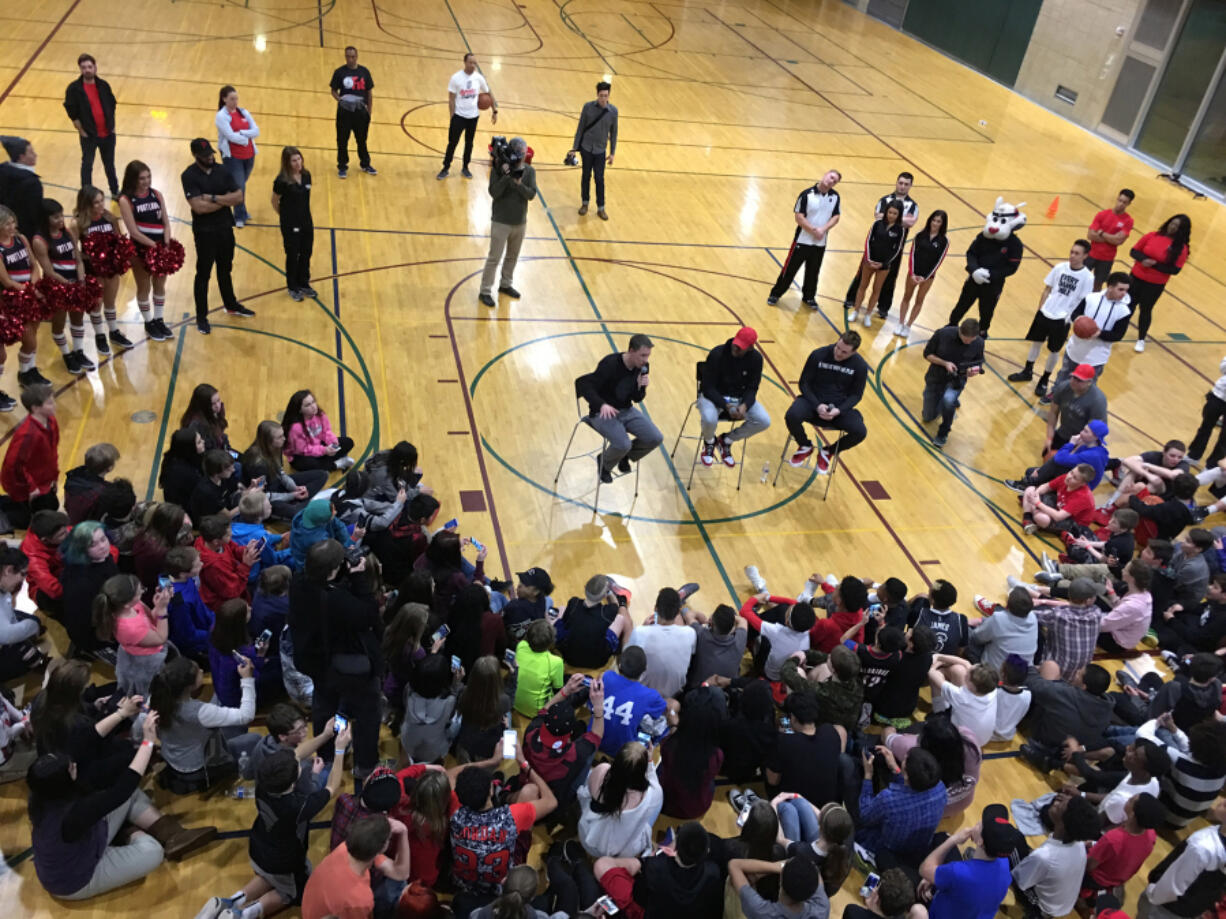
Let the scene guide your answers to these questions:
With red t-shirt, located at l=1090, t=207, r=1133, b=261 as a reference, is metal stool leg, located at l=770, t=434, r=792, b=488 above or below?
below

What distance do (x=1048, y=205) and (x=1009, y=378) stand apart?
25.1 ft

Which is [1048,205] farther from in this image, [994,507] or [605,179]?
[994,507]

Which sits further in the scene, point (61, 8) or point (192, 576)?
point (61, 8)

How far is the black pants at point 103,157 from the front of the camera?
39.9ft

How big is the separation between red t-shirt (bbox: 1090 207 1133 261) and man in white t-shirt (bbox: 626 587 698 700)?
9.24 metres

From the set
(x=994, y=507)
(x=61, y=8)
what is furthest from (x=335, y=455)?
(x=61, y=8)

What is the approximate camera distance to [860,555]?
893cm

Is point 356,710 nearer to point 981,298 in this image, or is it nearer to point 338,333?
point 338,333

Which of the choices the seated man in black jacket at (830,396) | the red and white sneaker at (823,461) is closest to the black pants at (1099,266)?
the seated man in black jacket at (830,396)

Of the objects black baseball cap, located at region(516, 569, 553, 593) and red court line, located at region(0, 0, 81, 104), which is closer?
black baseball cap, located at region(516, 569, 553, 593)

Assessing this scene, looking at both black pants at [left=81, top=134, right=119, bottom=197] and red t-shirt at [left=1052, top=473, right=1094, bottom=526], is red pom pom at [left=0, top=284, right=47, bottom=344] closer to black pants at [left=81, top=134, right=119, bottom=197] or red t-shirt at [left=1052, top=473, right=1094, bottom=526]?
black pants at [left=81, top=134, right=119, bottom=197]

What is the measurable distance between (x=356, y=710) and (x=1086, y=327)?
8.52 meters

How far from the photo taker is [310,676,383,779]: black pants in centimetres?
577

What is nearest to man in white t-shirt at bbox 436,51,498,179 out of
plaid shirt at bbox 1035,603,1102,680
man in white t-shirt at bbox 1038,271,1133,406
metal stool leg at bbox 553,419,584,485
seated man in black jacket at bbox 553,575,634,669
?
metal stool leg at bbox 553,419,584,485
